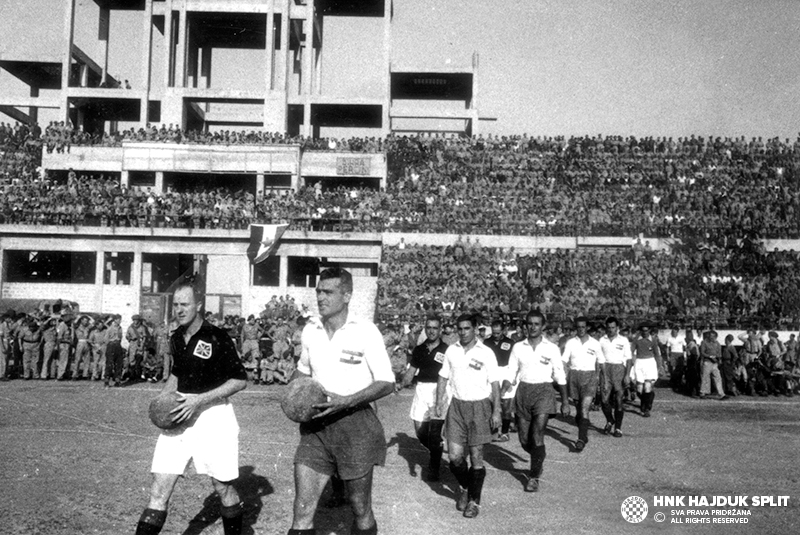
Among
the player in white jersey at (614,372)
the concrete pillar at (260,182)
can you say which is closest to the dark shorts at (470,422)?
A: the player in white jersey at (614,372)

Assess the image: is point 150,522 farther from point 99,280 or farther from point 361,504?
point 99,280

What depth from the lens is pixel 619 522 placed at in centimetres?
622

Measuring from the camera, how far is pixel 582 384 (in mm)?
9789

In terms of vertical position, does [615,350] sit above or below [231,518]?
above

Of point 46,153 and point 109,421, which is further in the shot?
point 46,153

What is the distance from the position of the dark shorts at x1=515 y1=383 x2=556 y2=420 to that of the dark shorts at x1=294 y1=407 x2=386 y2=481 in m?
3.83

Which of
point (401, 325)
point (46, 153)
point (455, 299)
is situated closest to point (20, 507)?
point (401, 325)

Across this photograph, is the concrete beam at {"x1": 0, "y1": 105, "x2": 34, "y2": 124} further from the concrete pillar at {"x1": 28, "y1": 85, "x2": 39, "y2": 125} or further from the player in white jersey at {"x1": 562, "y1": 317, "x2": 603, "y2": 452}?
the player in white jersey at {"x1": 562, "y1": 317, "x2": 603, "y2": 452}

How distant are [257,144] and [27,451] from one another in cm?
2499

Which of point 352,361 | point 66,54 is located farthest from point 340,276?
point 66,54

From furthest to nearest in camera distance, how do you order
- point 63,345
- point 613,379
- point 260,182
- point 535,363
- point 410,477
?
point 260,182 < point 63,345 < point 613,379 < point 535,363 < point 410,477

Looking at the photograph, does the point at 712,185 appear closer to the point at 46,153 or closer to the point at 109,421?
the point at 109,421

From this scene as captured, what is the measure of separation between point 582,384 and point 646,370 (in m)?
3.79

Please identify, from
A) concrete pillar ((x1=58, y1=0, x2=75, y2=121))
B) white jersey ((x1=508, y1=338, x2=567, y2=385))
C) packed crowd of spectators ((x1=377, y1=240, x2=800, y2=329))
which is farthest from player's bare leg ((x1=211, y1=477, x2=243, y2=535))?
concrete pillar ((x1=58, y1=0, x2=75, y2=121))
